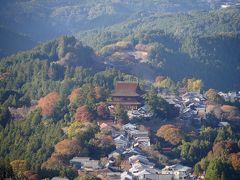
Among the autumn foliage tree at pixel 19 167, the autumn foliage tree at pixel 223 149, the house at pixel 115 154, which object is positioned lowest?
the autumn foliage tree at pixel 223 149

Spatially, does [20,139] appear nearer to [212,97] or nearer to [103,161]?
[103,161]

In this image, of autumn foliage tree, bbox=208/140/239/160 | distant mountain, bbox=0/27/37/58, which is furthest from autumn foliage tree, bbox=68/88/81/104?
distant mountain, bbox=0/27/37/58

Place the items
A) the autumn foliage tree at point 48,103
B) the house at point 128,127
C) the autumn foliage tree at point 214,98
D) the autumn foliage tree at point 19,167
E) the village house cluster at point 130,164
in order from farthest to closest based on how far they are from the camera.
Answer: the autumn foliage tree at point 214,98
the autumn foliage tree at point 48,103
the house at point 128,127
the village house cluster at point 130,164
the autumn foliage tree at point 19,167

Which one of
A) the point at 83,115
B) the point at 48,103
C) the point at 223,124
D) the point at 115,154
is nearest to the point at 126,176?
the point at 115,154

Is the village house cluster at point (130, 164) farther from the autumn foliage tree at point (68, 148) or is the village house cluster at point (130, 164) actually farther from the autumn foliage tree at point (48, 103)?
the autumn foliage tree at point (48, 103)

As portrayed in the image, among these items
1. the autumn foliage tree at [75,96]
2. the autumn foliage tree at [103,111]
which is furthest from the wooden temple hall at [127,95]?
the autumn foliage tree at [103,111]

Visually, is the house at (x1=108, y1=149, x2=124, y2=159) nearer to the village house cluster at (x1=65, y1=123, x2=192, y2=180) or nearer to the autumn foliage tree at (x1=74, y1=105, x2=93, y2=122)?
the village house cluster at (x1=65, y1=123, x2=192, y2=180)
